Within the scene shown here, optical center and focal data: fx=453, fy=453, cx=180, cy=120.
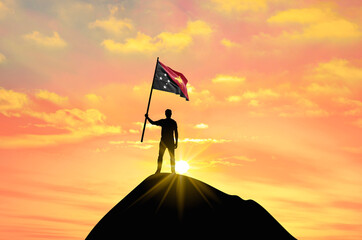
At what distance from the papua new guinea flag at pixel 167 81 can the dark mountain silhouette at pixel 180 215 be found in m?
4.75

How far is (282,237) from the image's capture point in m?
23.7

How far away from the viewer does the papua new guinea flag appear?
2464 centimetres

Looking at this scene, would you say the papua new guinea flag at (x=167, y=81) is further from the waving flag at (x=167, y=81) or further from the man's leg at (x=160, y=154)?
the man's leg at (x=160, y=154)

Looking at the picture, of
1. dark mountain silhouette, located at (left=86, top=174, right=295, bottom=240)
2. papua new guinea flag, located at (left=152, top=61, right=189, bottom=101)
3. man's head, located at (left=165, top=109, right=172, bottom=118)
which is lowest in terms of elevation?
dark mountain silhouette, located at (left=86, top=174, right=295, bottom=240)

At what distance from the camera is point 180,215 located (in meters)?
21.1

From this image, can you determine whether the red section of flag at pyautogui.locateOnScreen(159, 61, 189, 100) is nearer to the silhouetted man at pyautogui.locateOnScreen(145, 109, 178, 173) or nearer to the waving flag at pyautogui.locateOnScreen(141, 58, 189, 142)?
the waving flag at pyautogui.locateOnScreen(141, 58, 189, 142)

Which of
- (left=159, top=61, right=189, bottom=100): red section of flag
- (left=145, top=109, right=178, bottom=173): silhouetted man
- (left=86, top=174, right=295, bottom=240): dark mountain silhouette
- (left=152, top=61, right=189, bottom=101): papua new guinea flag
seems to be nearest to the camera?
(left=86, top=174, right=295, bottom=240): dark mountain silhouette

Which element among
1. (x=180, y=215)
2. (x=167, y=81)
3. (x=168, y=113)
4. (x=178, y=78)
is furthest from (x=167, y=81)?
(x=180, y=215)

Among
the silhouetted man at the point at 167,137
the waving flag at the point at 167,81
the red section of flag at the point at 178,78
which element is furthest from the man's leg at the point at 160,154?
the red section of flag at the point at 178,78

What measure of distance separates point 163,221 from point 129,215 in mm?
2056

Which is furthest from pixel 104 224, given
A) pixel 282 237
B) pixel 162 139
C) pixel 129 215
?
pixel 282 237

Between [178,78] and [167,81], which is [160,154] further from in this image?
[178,78]

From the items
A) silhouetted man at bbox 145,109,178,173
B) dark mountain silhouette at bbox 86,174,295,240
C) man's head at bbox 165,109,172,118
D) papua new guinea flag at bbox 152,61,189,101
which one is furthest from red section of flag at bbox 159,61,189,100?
dark mountain silhouette at bbox 86,174,295,240

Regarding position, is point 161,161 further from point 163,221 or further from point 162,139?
point 163,221
